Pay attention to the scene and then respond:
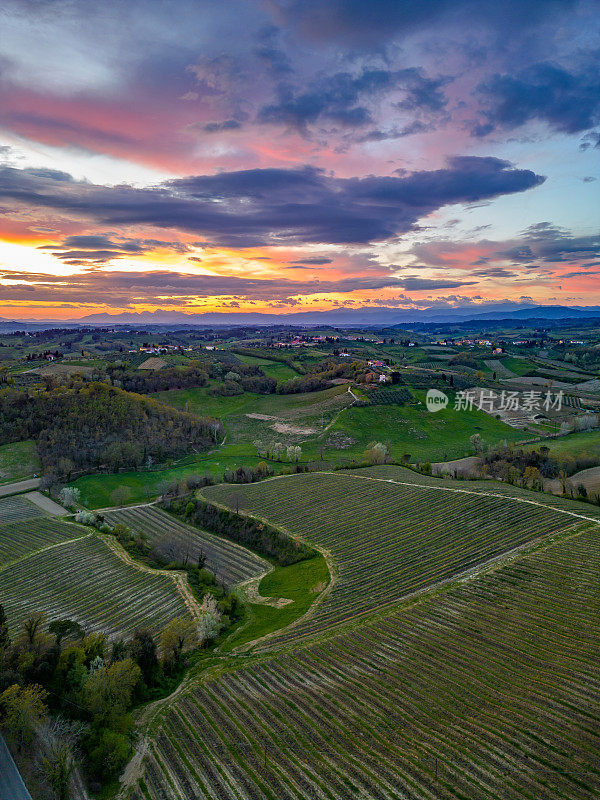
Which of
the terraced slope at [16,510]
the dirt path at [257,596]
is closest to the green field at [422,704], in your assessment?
the dirt path at [257,596]

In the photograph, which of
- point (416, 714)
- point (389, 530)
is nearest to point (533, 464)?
point (389, 530)

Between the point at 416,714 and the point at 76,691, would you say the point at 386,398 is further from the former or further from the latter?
the point at 76,691

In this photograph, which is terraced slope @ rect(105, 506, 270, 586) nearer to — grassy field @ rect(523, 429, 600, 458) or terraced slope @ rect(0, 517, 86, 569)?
terraced slope @ rect(0, 517, 86, 569)

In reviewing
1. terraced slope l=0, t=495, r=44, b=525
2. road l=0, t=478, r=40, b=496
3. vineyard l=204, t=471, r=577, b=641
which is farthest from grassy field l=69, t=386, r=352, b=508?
vineyard l=204, t=471, r=577, b=641

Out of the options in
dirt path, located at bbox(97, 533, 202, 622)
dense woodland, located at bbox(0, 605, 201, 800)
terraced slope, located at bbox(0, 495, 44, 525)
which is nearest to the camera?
dense woodland, located at bbox(0, 605, 201, 800)

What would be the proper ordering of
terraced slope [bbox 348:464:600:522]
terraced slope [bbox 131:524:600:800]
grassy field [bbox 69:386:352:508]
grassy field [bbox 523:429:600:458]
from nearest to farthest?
terraced slope [bbox 131:524:600:800], terraced slope [bbox 348:464:600:522], grassy field [bbox 69:386:352:508], grassy field [bbox 523:429:600:458]

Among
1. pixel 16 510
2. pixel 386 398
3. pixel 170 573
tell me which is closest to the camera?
pixel 170 573

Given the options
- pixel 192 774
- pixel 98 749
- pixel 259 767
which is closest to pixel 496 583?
pixel 259 767
